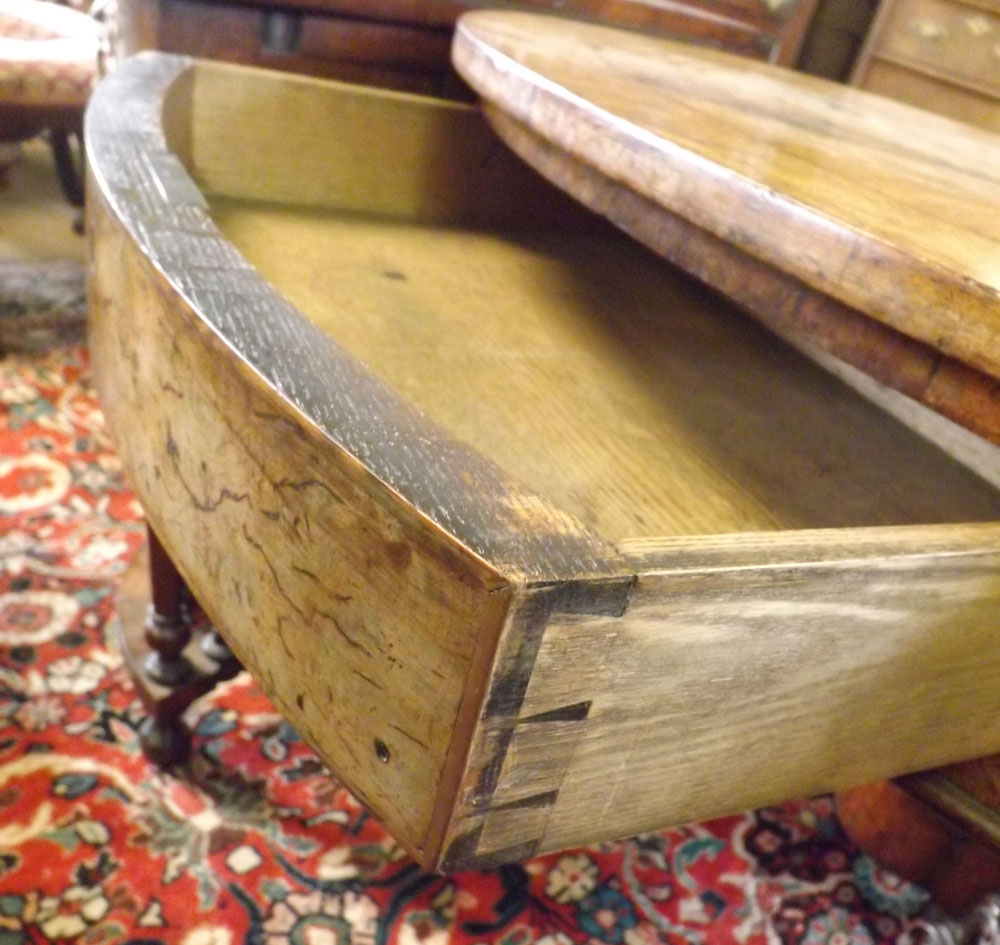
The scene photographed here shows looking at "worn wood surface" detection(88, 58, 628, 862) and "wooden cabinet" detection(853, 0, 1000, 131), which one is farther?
"wooden cabinet" detection(853, 0, 1000, 131)

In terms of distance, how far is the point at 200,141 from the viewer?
909 millimetres

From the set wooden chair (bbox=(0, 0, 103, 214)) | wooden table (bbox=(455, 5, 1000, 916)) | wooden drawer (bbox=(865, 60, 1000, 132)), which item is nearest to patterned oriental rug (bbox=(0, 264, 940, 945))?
wooden table (bbox=(455, 5, 1000, 916))

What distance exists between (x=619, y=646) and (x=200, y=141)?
760mm

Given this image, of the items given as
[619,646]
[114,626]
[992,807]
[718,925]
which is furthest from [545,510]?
[114,626]

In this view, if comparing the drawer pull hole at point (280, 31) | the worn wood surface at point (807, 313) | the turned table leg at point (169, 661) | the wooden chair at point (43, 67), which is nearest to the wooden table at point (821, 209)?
the worn wood surface at point (807, 313)

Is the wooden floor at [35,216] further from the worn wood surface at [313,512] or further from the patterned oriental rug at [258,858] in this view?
the worn wood surface at [313,512]

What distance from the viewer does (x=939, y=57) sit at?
235 cm

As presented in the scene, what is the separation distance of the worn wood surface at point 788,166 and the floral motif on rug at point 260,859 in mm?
598

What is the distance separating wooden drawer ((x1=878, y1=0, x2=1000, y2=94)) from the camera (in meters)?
2.27

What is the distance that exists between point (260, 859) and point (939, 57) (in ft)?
8.01

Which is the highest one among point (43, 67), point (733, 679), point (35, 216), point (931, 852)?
point (733, 679)

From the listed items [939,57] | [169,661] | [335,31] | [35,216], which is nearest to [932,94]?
[939,57]

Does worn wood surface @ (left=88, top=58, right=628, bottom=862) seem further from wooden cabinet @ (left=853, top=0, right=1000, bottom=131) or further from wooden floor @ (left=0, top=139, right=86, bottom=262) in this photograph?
wooden cabinet @ (left=853, top=0, right=1000, bottom=131)

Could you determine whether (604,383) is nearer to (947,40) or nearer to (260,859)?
(260,859)
